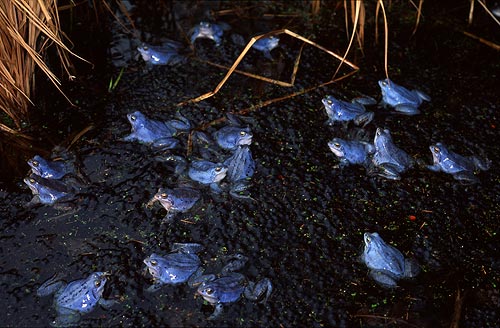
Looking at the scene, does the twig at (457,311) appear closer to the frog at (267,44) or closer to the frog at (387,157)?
the frog at (387,157)

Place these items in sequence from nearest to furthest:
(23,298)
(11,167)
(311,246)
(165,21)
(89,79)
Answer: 1. (23,298)
2. (311,246)
3. (11,167)
4. (89,79)
5. (165,21)

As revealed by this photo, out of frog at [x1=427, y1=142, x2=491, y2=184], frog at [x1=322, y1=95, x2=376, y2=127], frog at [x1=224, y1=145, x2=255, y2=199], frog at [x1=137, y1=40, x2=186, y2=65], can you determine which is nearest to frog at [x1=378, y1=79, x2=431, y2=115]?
frog at [x1=322, y1=95, x2=376, y2=127]

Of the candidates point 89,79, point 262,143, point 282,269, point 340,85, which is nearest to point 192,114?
point 262,143

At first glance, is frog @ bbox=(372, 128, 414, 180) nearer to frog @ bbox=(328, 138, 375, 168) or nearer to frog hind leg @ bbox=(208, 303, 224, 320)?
frog @ bbox=(328, 138, 375, 168)

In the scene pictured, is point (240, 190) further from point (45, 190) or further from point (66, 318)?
point (66, 318)

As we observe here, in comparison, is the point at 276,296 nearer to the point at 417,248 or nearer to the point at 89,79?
the point at 417,248
